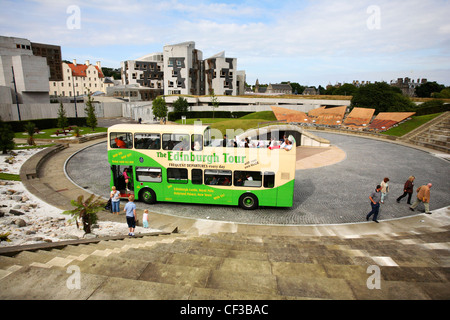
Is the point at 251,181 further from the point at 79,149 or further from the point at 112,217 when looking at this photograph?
the point at 79,149

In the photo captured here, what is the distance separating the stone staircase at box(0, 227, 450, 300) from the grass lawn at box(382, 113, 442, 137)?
116 feet

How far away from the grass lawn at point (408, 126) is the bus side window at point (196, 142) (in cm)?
3662

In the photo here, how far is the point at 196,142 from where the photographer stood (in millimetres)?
12836

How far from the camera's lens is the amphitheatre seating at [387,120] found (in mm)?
40906

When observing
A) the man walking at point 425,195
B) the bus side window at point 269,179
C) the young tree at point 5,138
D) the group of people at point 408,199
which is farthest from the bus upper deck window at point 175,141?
the young tree at point 5,138

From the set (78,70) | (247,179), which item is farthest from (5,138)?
(78,70)

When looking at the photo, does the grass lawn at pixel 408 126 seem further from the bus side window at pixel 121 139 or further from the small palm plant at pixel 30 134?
the small palm plant at pixel 30 134

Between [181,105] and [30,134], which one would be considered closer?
[30,134]

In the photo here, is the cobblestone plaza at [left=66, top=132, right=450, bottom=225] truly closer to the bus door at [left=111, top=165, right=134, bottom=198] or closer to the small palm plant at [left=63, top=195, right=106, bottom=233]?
the bus door at [left=111, top=165, right=134, bottom=198]

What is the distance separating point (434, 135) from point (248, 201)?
32691mm

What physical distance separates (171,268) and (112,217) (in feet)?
25.2

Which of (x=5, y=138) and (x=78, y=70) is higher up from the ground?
(x=78, y=70)

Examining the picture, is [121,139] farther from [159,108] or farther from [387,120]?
[387,120]
